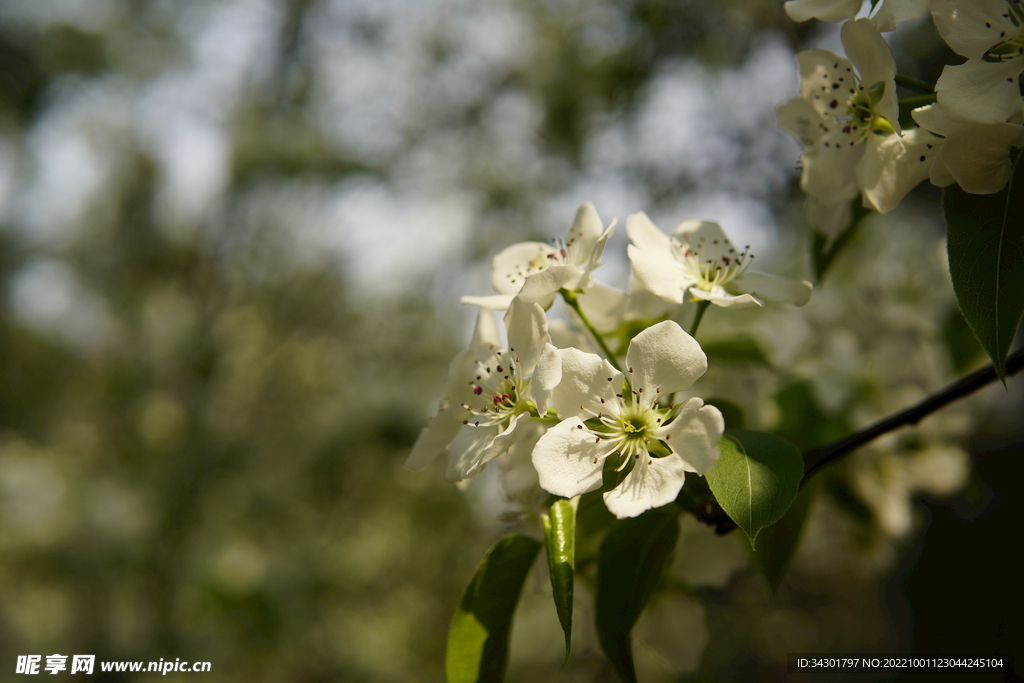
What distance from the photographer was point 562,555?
642 mm

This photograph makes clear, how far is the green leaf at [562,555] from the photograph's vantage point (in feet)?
1.91

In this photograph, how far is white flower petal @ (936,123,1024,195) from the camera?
0.59 meters

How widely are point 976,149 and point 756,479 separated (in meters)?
0.37

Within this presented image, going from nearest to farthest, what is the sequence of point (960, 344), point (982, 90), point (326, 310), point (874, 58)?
point (982, 90) → point (874, 58) → point (960, 344) → point (326, 310)

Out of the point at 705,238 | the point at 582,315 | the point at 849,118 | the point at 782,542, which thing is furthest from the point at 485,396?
the point at 849,118

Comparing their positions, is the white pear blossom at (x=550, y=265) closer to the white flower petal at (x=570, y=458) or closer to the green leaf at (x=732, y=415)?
the white flower petal at (x=570, y=458)

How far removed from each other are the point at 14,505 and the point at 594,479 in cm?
832

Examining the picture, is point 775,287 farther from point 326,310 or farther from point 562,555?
point 326,310

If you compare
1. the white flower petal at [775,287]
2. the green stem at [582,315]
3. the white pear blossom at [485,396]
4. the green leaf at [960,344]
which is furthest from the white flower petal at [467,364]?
the green leaf at [960,344]

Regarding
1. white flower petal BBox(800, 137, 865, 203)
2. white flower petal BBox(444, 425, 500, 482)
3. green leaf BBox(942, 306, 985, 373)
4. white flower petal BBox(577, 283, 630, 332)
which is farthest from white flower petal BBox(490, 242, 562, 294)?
green leaf BBox(942, 306, 985, 373)

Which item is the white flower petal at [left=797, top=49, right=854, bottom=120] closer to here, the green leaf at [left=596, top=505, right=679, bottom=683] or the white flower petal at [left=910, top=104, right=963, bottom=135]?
the white flower petal at [left=910, top=104, right=963, bottom=135]

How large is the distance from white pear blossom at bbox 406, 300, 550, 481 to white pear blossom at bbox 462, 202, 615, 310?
3cm

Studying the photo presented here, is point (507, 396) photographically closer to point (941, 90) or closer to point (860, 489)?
point (941, 90)

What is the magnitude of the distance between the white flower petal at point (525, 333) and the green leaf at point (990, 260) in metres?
0.39
